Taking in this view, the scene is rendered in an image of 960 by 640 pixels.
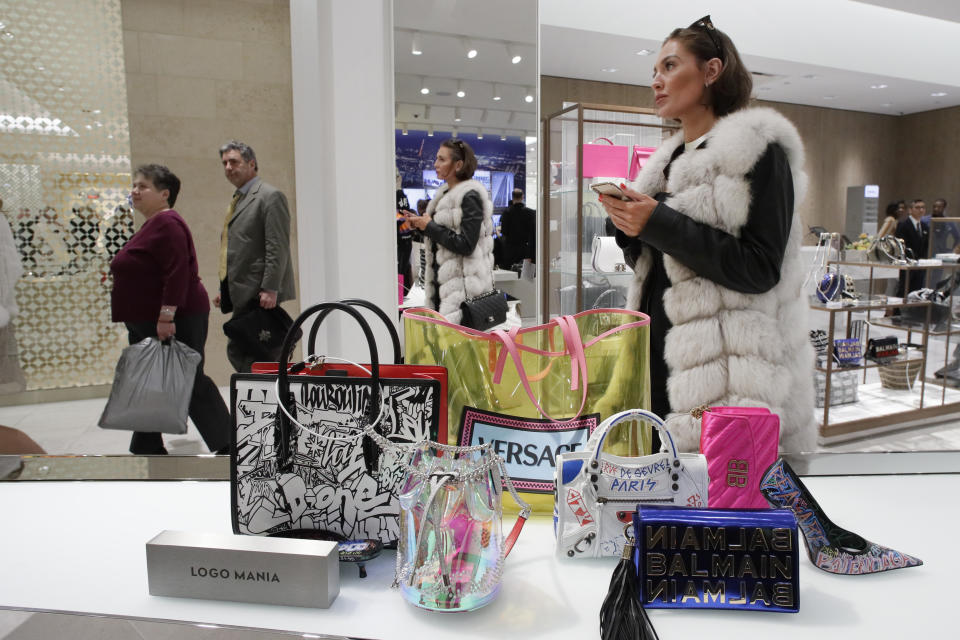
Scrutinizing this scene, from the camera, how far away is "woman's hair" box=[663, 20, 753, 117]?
151cm

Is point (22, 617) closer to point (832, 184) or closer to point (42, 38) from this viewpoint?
point (42, 38)

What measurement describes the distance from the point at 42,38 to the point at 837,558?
15.1 ft

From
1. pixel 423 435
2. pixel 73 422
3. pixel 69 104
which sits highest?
pixel 69 104

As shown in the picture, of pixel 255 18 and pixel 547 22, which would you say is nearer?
pixel 255 18

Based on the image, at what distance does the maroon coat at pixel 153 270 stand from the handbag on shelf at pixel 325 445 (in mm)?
2517

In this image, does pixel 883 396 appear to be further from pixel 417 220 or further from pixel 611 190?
pixel 611 190

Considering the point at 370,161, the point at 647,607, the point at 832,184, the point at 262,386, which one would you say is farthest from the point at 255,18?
the point at 832,184

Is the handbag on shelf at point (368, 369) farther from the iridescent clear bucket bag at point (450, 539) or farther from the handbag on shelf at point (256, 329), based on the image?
the handbag on shelf at point (256, 329)

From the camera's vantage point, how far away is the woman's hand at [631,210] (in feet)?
4.64

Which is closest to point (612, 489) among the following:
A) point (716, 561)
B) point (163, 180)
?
point (716, 561)

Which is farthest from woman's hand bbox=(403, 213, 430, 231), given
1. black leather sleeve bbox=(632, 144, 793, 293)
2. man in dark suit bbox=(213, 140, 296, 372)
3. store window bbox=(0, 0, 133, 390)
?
store window bbox=(0, 0, 133, 390)

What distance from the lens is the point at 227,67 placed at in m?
4.13

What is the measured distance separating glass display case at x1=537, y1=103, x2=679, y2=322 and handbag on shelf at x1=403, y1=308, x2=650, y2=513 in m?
3.07

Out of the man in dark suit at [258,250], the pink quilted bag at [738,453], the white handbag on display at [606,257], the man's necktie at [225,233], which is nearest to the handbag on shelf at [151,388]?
the man in dark suit at [258,250]
